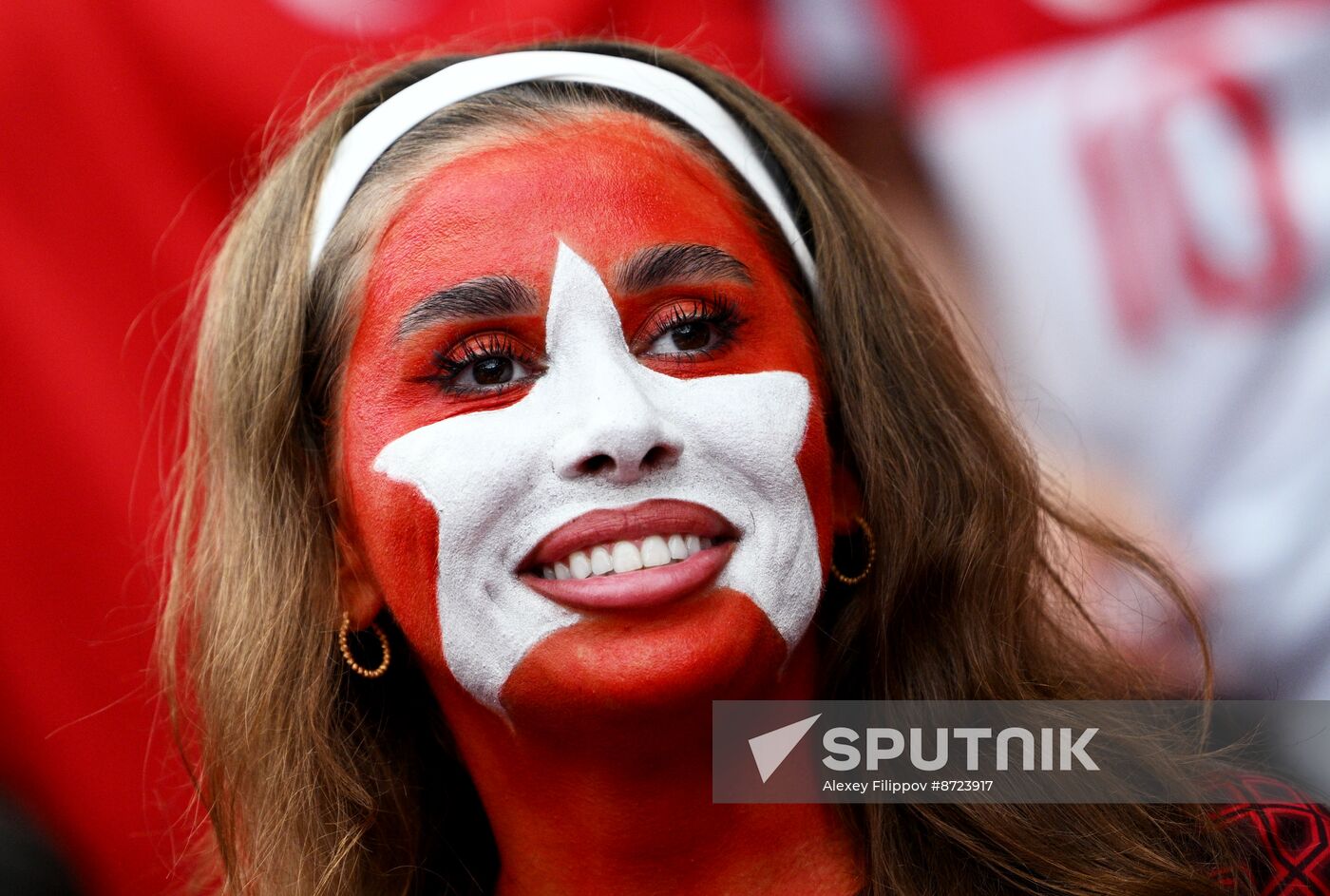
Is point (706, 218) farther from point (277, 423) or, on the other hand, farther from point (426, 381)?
point (277, 423)

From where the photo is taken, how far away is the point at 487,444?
1.71 meters

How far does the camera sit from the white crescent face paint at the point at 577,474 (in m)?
1.67

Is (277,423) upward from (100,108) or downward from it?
downward

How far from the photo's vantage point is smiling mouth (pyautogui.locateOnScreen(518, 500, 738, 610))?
166 centimetres

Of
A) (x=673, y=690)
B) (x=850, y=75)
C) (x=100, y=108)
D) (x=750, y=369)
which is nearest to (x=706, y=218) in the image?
(x=750, y=369)

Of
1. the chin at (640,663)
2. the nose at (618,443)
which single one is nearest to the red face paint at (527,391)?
the chin at (640,663)

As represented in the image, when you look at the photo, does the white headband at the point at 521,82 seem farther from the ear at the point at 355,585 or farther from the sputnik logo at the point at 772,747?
the sputnik logo at the point at 772,747

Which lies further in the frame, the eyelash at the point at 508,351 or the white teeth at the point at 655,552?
the eyelash at the point at 508,351

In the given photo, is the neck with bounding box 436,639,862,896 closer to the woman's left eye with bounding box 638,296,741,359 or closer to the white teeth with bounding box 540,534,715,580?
the white teeth with bounding box 540,534,715,580

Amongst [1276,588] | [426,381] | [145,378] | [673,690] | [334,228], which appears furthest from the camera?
[145,378]

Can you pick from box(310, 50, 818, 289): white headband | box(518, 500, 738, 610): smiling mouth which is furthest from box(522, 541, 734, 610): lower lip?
box(310, 50, 818, 289): white headband

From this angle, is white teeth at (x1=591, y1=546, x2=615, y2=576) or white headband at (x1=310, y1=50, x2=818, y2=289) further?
white headband at (x1=310, y1=50, x2=818, y2=289)

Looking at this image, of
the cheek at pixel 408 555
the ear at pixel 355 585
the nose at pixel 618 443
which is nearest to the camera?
the nose at pixel 618 443

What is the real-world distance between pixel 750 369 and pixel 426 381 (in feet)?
1.41
